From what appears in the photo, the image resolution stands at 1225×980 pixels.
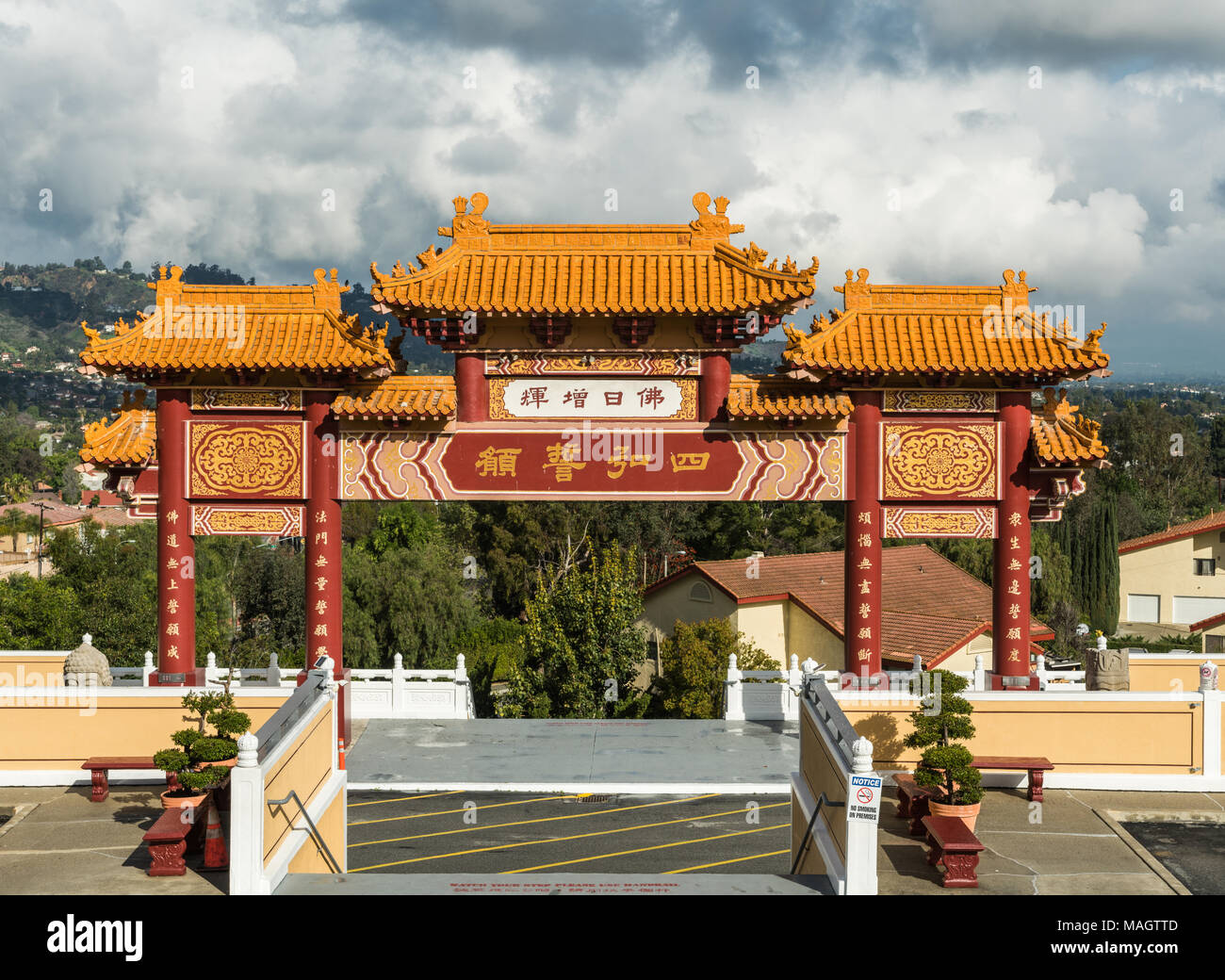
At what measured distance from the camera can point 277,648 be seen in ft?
126

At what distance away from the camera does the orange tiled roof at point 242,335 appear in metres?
15.6

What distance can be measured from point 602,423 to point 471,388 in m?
1.87

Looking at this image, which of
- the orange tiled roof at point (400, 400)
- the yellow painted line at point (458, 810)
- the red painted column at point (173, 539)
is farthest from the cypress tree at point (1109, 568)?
the red painted column at point (173, 539)

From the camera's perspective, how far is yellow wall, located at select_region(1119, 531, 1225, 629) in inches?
1852

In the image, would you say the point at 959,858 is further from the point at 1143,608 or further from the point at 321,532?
the point at 1143,608

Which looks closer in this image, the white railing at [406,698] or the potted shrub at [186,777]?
the potted shrub at [186,777]

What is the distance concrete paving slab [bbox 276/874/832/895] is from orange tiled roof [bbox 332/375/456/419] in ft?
24.4

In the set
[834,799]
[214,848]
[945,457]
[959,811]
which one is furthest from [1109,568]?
[214,848]

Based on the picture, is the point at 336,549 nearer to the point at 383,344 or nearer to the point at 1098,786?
the point at 383,344

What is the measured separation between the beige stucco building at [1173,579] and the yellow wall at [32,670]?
41823 mm

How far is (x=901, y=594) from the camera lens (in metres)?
33.0

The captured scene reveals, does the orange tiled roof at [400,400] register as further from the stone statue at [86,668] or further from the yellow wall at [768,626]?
the yellow wall at [768,626]

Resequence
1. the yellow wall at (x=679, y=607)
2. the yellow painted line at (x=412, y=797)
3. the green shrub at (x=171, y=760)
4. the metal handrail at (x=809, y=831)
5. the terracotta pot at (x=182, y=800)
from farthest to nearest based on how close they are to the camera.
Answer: the yellow wall at (x=679, y=607) < the yellow painted line at (x=412, y=797) < the green shrub at (x=171, y=760) < the terracotta pot at (x=182, y=800) < the metal handrail at (x=809, y=831)
